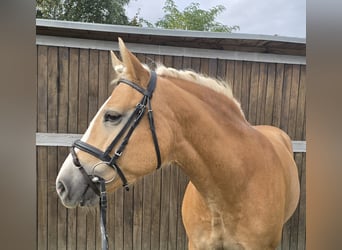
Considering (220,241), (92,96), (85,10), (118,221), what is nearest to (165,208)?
(118,221)

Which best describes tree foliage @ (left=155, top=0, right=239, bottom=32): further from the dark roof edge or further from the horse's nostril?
the horse's nostril

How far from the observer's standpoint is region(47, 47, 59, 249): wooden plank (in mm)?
1518

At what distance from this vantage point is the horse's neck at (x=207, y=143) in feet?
3.53

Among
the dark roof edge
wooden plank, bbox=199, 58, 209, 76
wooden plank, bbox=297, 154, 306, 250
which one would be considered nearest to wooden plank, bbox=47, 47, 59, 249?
the dark roof edge

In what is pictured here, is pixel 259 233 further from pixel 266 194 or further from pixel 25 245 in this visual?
pixel 25 245

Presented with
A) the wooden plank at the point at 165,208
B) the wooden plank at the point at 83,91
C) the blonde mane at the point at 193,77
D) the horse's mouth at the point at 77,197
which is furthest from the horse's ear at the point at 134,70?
the wooden plank at the point at 165,208

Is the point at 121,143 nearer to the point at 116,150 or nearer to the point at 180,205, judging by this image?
the point at 116,150

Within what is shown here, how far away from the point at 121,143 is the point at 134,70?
0.75 ft

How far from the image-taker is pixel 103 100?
65.2 inches

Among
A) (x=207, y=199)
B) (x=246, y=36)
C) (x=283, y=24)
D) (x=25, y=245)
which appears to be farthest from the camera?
(x=246, y=36)

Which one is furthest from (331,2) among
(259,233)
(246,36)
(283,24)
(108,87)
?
(108,87)

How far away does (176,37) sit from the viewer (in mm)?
1518

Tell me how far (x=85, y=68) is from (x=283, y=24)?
0.94 metres

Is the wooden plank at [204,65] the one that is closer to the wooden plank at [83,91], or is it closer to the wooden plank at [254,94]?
the wooden plank at [254,94]
